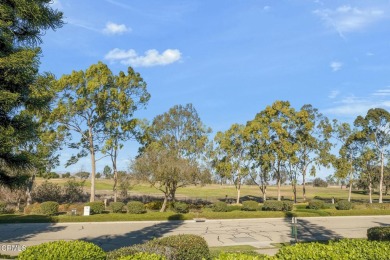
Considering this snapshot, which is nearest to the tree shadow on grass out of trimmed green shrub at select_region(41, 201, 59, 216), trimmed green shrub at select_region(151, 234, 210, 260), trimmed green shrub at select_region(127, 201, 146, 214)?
trimmed green shrub at select_region(127, 201, 146, 214)

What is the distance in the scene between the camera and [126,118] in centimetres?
3812

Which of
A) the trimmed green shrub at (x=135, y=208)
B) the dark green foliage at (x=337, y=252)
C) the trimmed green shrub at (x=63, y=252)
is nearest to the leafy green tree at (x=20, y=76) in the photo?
the trimmed green shrub at (x=63, y=252)

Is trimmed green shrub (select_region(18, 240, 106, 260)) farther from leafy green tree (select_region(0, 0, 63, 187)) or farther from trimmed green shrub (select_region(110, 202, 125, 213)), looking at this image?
trimmed green shrub (select_region(110, 202, 125, 213))

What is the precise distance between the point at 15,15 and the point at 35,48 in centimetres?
108

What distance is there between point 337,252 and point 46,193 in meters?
38.2

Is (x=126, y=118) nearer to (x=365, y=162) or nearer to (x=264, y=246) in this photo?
(x=264, y=246)

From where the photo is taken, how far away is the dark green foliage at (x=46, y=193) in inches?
1537

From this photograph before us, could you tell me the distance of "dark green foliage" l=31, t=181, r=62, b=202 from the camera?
39.0 meters

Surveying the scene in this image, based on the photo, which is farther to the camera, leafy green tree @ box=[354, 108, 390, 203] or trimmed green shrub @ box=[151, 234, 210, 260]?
leafy green tree @ box=[354, 108, 390, 203]

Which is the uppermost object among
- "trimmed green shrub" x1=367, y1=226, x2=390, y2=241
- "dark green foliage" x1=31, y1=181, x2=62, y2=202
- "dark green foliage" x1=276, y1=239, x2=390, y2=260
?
"dark green foliage" x1=276, y1=239, x2=390, y2=260

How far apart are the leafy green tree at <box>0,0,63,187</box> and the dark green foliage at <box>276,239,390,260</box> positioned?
329 inches

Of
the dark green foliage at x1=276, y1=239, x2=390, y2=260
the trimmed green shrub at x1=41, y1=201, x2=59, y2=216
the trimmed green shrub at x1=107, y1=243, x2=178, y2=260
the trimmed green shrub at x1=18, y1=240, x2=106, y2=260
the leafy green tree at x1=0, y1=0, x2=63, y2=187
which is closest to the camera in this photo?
the trimmed green shrub at x1=18, y1=240, x2=106, y2=260

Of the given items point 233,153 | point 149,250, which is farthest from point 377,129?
point 149,250

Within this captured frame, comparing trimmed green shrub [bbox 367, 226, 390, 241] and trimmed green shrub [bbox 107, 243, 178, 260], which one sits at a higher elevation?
trimmed green shrub [bbox 107, 243, 178, 260]
